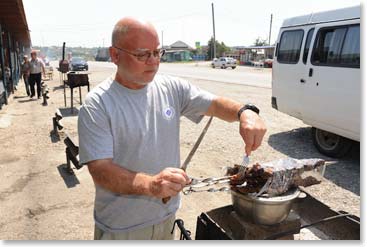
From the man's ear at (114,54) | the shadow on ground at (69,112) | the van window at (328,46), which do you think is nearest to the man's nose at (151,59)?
the man's ear at (114,54)

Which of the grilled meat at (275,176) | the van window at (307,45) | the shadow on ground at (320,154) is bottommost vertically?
the shadow on ground at (320,154)

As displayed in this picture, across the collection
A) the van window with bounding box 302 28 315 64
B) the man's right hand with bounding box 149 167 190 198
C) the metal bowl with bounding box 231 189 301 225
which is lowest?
the metal bowl with bounding box 231 189 301 225

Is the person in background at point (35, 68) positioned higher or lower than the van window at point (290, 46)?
lower

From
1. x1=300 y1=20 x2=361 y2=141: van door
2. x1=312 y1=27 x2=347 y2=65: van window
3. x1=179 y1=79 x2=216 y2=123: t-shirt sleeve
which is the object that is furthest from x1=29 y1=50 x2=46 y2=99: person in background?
x1=179 y1=79 x2=216 y2=123: t-shirt sleeve

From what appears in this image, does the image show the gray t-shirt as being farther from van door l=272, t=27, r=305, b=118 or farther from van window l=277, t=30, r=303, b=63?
van window l=277, t=30, r=303, b=63

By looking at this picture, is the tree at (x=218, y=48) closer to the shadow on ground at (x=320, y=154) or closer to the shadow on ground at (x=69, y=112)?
the shadow on ground at (x=69, y=112)

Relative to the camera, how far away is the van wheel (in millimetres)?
5997

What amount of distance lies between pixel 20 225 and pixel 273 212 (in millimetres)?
3190

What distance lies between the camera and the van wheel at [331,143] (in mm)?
5997

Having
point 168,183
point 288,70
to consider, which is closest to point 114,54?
point 168,183

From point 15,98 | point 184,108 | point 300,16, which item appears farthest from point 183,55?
point 184,108

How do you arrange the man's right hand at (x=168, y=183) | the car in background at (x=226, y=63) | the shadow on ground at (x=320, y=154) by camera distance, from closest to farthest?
the man's right hand at (x=168, y=183) → the shadow on ground at (x=320, y=154) → the car in background at (x=226, y=63)

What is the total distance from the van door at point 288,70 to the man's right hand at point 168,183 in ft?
18.5

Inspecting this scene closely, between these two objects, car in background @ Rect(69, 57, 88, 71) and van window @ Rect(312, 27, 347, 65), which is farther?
car in background @ Rect(69, 57, 88, 71)
